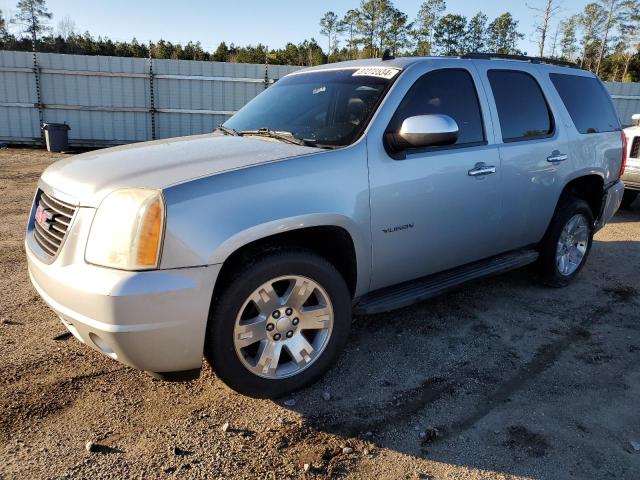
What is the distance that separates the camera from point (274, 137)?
3.41 m

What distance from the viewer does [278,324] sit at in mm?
2869

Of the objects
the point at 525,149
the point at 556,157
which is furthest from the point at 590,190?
the point at 525,149

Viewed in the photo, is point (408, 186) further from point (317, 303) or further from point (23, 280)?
point (23, 280)

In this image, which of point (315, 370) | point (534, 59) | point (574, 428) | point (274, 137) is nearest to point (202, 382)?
point (315, 370)

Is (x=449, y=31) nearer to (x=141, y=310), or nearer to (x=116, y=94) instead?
(x=116, y=94)

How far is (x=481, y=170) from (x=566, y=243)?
1.80m

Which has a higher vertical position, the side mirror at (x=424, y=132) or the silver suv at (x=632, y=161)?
the side mirror at (x=424, y=132)

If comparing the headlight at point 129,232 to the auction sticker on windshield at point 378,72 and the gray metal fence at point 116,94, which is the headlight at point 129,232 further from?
the gray metal fence at point 116,94

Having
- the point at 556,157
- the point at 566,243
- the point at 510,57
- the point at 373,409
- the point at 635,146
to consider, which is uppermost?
the point at 510,57

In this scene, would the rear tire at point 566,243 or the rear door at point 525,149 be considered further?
the rear tire at point 566,243

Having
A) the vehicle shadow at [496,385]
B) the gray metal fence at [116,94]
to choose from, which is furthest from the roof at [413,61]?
the gray metal fence at [116,94]

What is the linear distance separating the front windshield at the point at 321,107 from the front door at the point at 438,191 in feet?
0.67

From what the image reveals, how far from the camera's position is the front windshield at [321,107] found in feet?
10.8

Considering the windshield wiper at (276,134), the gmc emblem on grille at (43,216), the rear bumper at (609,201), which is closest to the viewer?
the gmc emblem on grille at (43,216)
